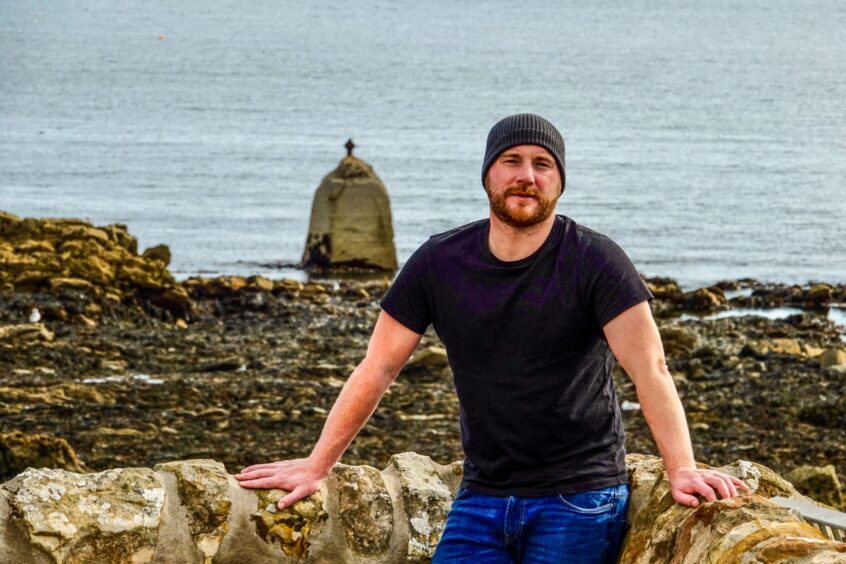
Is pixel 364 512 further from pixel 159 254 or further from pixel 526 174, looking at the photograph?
pixel 159 254

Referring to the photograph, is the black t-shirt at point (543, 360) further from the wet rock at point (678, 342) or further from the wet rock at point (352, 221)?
the wet rock at point (352, 221)

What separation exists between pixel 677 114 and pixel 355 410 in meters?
96.7

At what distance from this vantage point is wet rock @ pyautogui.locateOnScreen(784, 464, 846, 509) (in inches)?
450

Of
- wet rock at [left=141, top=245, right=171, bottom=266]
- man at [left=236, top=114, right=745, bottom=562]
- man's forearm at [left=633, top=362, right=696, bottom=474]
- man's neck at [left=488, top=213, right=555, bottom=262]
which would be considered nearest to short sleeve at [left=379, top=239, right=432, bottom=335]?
man at [left=236, top=114, right=745, bottom=562]

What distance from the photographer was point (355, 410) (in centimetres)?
496

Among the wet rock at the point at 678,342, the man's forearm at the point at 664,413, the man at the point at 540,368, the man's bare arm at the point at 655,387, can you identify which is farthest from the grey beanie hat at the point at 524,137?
the wet rock at the point at 678,342

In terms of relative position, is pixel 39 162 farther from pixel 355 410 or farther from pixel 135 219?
pixel 355 410

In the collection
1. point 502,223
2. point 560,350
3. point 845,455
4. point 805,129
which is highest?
point 805,129

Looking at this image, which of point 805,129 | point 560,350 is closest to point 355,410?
point 560,350

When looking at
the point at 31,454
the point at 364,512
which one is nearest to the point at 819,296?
the point at 31,454

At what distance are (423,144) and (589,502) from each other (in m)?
72.6

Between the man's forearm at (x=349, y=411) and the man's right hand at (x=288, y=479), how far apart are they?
4 cm

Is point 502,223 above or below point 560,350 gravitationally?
above

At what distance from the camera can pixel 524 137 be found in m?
4.70
